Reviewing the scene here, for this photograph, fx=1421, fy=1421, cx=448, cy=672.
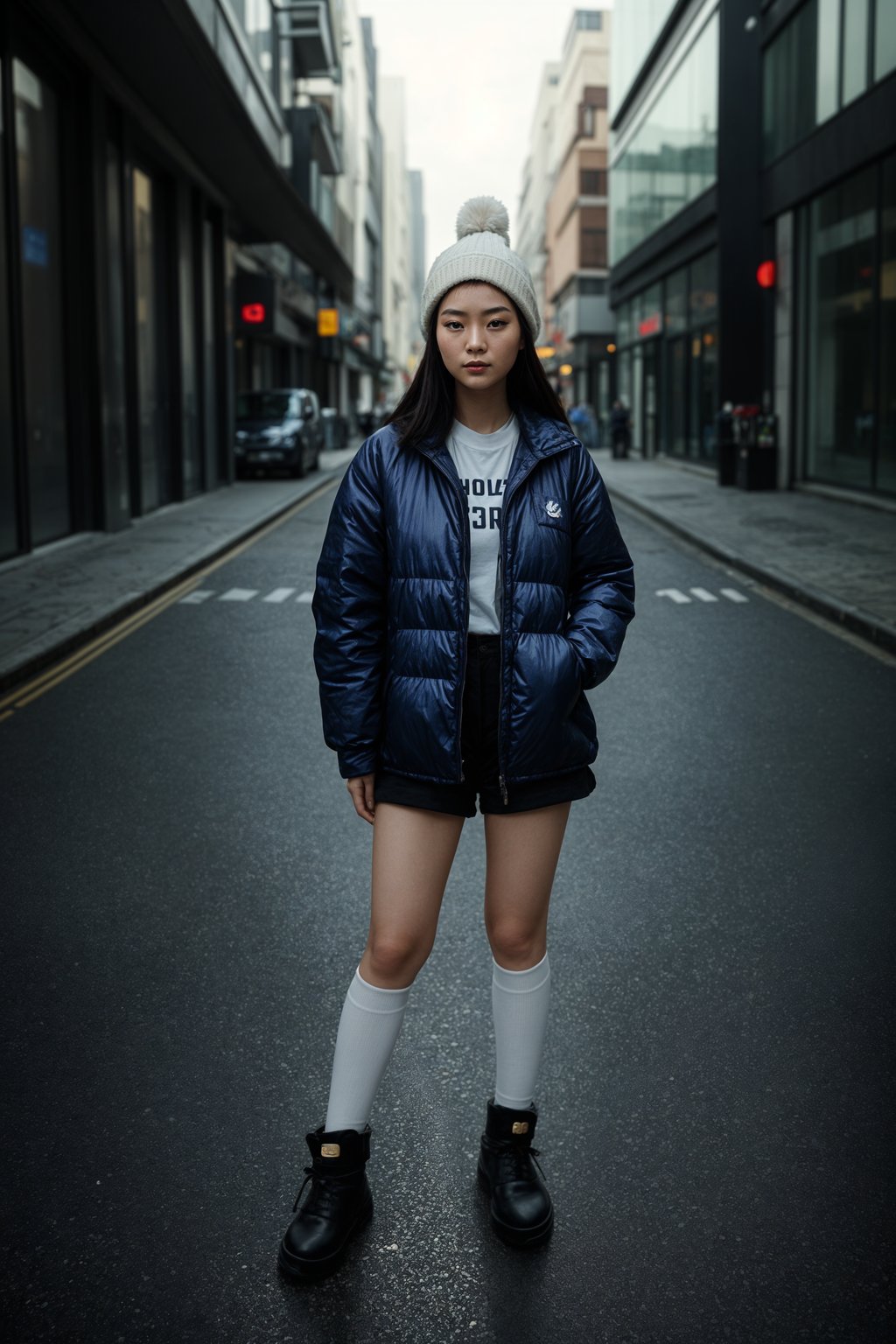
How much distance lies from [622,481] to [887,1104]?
84.2 ft

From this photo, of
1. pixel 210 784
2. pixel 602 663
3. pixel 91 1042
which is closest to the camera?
pixel 602 663

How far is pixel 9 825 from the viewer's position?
18.4 feet

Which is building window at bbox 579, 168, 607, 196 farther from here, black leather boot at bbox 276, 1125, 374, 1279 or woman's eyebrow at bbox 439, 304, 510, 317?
black leather boot at bbox 276, 1125, 374, 1279

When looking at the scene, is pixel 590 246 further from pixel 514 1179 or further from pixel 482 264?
pixel 514 1179

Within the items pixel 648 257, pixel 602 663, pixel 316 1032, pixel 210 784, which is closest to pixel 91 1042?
pixel 316 1032

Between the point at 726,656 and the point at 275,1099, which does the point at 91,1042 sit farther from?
the point at 726,656

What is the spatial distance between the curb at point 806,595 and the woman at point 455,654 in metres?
7.08

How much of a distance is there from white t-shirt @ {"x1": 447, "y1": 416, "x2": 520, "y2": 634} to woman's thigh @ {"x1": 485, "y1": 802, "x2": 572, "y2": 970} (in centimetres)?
38

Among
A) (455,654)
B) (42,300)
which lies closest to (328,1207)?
(455,654)

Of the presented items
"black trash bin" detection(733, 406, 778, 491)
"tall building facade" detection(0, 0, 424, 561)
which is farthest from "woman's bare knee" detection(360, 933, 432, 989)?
"black trash bin" detection(733, 406, 778, 491)

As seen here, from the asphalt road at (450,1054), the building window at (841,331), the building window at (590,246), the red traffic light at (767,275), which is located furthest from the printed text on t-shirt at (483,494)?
the building window at (590,246)

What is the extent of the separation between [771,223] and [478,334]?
965 inches

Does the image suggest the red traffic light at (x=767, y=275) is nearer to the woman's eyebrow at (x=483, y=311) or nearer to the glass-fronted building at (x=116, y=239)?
the glass-fronted building at (x=116, y=239)

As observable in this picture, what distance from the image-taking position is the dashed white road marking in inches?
481
